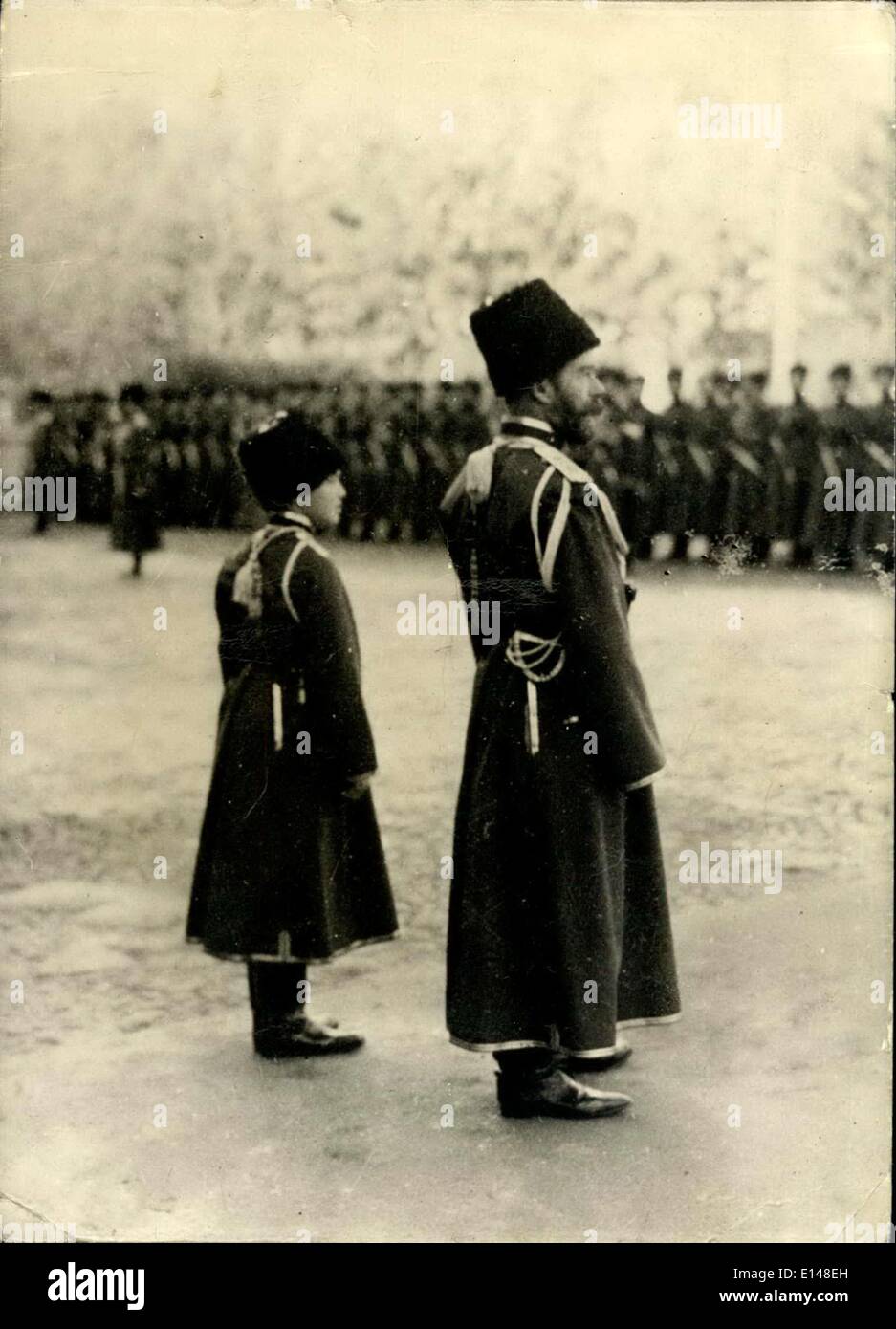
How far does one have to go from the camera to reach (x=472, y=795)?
3477 mm

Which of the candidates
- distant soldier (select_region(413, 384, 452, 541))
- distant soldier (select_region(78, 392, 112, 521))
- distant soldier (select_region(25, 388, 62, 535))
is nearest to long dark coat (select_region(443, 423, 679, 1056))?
distant soldier (select_region(413, 384, 452, 541))

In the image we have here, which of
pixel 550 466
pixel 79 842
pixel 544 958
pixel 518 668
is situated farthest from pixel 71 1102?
pixel 550 466

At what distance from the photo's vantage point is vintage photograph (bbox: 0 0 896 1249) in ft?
11.7

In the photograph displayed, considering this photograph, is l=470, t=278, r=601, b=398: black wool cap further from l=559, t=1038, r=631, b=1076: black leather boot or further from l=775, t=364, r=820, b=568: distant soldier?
l=559, t=1038, r=631, b=1076: black leather boot

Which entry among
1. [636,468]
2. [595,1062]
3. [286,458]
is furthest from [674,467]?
[595,1062]

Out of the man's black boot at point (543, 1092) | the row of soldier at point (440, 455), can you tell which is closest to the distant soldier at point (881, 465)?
the row of soldier at point (440, 455)

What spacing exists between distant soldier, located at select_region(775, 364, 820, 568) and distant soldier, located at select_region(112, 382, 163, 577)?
5.30 ft

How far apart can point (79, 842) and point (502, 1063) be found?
1.22 metres

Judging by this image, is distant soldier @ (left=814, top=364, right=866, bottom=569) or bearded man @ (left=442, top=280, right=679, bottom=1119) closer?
bearded man @ (left=442, top=280, right=679, bottom=1119)

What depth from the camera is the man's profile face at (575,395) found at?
11.2 ft

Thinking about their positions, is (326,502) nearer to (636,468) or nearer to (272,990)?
(636,468)

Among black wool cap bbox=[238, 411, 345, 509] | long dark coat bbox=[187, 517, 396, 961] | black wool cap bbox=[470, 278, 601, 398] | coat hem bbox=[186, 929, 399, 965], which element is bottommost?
coat hem bbox=[186, 929, 399, 965]

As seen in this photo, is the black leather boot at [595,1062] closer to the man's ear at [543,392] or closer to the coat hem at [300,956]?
the coat hem at [300,956]

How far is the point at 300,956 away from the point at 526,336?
5.24ft
